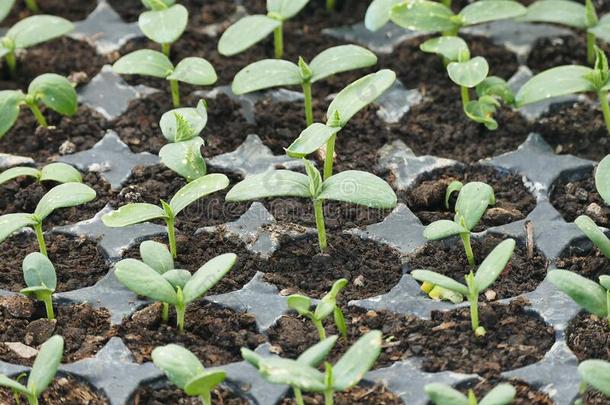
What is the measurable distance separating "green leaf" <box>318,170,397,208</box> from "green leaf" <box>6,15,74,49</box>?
66 cm

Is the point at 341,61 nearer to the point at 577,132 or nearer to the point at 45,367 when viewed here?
the point at 577,132

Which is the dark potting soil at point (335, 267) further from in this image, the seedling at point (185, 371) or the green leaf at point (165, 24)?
the green leaf at point (165, 24)

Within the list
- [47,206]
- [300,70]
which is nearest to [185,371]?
[47,206]

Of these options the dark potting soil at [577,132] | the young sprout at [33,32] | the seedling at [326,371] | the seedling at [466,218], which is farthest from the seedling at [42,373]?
the dark potting soil at [577,132]

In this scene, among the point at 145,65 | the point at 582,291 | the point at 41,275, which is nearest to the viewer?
the point at 582,291

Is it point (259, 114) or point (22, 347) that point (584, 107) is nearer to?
point (259, 114)

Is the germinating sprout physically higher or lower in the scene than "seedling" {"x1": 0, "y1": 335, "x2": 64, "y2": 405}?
higher

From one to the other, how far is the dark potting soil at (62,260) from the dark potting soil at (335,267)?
244 millimetres

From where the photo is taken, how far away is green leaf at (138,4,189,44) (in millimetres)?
1782

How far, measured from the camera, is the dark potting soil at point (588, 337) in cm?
137

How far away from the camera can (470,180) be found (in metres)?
1.70

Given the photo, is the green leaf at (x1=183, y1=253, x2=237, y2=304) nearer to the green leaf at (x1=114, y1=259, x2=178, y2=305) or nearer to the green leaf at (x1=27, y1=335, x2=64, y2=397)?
the green leaf at (x1=114, y1=259, x2=178, y2=305)

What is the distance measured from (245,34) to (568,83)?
0.51 metres

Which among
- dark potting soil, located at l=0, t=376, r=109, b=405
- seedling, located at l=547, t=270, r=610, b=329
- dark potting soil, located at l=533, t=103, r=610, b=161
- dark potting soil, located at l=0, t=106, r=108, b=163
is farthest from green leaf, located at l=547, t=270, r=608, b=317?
dark potting soil, located at l=0, t=106, r=108, b=163
